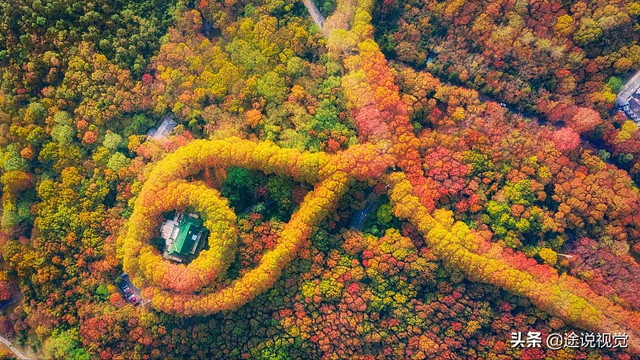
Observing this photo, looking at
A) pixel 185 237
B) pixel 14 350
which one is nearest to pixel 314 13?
pixel 185 237

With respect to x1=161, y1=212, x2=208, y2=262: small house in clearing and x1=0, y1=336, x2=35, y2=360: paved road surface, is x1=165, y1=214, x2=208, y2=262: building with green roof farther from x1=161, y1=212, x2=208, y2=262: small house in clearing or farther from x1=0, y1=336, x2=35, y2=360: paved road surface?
x1=0, y1=336, x2=35, y2=360: paved road surface

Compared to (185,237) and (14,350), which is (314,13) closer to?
(185,237)

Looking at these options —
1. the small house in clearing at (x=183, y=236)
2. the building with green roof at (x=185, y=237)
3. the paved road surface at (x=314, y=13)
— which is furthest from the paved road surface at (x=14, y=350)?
the paved road surface at (x=314, y=13)

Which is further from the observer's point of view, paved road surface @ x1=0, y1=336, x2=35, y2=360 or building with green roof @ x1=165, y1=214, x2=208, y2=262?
paved road surface @ x1=0, y1=336, x2=35, y2=360

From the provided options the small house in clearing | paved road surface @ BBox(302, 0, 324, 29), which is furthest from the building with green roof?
paved road surface @ BBox(302, 0, 324, 29)

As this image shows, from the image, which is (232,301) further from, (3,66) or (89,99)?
(3,66)

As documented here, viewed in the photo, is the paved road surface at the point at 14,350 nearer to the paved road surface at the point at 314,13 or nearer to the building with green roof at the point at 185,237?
the building with green roof at the point at 185,237

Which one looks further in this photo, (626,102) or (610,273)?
(626,102)

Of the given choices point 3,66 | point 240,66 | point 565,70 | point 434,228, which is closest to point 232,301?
point 434,228
